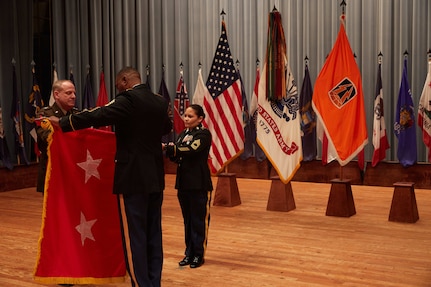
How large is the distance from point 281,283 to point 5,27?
7456 mm

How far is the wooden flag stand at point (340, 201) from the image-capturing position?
572 centimetres

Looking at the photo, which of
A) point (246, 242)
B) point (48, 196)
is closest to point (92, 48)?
point (246, 242)

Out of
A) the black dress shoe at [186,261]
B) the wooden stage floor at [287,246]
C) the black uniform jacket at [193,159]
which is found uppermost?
the black uniform jacket at [193,159]

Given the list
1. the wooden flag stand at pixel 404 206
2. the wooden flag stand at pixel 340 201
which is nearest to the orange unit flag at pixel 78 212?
the wooden flag stand at pixel 340 201

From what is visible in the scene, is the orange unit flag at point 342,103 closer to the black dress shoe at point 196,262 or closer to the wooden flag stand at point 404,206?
the wooden flag stand at point 404,206

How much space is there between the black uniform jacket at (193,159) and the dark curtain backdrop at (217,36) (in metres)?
5.42

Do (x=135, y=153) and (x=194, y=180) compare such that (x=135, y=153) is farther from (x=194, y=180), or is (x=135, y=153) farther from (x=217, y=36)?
(x=217, y=36)

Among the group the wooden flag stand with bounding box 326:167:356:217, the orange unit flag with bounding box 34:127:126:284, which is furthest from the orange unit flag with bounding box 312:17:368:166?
the orange unit flag with bounding box 34:127:126:284

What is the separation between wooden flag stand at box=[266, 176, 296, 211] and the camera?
20.0 feet

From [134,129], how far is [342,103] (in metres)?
3.54

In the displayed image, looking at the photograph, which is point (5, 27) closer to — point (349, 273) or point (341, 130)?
point (341, 130)

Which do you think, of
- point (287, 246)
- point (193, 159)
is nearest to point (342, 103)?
point (287, 246)

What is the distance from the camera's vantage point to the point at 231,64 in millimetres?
6492

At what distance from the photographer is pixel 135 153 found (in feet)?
9.73
